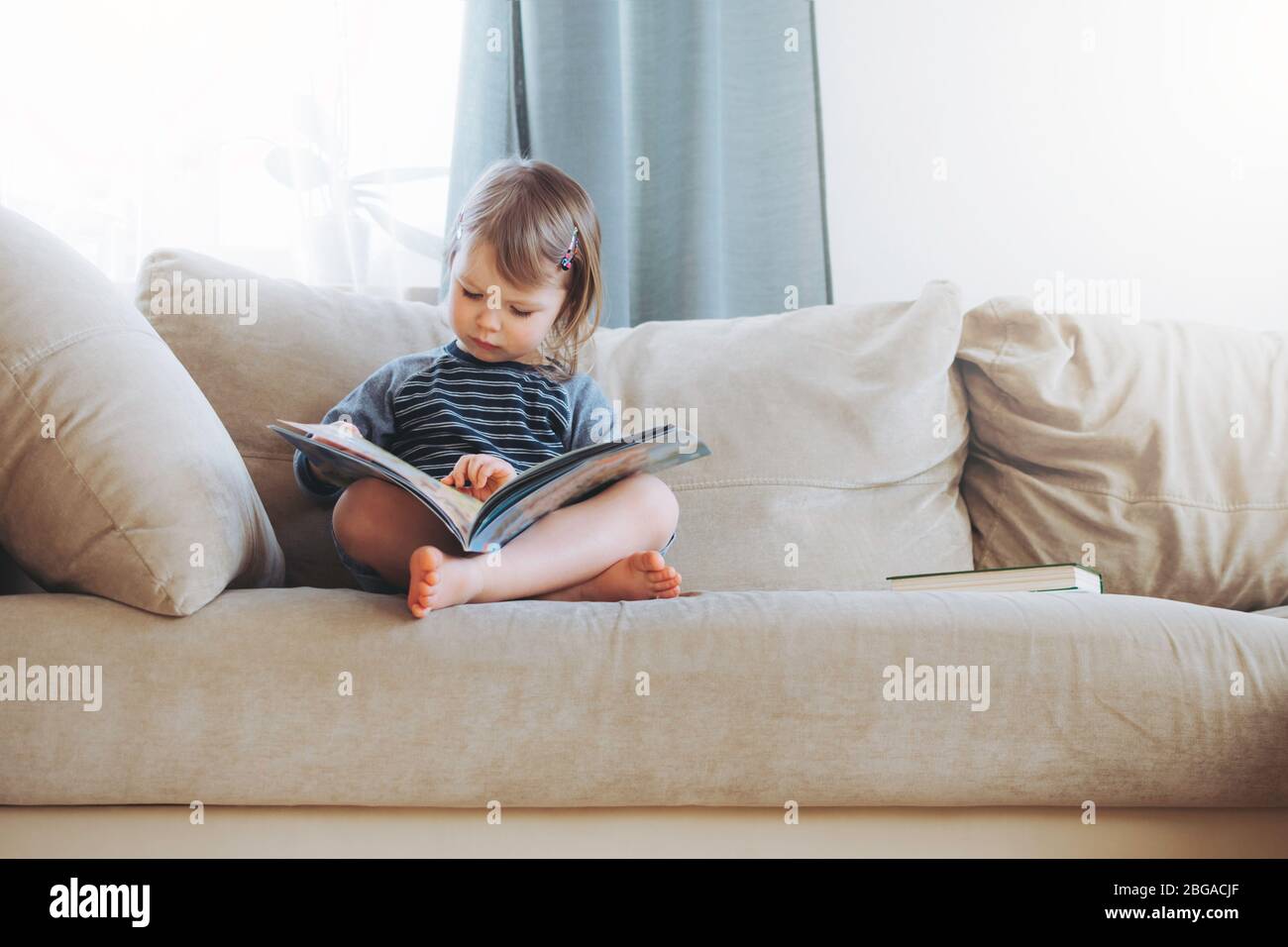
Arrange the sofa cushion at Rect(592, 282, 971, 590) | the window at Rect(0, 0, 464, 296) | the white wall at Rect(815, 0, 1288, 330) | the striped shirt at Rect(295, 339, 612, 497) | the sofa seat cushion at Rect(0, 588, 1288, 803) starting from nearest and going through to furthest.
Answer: the sofa seat cushion at Rect(0, 588, 1288, 803)
the striped shirt at Rect(295, 339, 612, 497)
the sofa cushion at Rect(592, 282, 971, 590)
the window at Rect(0, 0, 464, 296)
the white wall at Rect(815, 0, 1288, 330)

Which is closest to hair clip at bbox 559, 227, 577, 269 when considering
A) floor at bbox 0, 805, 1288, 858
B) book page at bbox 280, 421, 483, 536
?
book page at bbox 280, 421, 483, 536

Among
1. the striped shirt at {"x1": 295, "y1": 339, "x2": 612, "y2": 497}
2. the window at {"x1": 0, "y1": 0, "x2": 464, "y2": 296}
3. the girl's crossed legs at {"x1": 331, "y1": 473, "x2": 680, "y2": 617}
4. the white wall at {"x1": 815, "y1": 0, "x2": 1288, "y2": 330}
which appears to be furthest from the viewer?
the white wall at {"x1": 815, "y1": 0, "x2": 1288, "y2": 330}

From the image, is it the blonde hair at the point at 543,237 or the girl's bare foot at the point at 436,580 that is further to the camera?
the blonde hair at the point at 543,237

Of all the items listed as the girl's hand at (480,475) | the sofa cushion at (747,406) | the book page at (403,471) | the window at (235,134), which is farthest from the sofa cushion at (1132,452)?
the window at (235,134)

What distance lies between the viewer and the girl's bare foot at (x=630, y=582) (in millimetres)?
1088

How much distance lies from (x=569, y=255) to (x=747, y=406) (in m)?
0.33

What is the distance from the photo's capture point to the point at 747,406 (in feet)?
4.95

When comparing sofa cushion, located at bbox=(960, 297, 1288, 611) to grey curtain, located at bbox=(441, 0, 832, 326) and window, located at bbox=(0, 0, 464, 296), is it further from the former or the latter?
window, located at bbox=(0, 0, 464, 296)

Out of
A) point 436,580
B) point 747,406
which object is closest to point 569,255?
point 747,406

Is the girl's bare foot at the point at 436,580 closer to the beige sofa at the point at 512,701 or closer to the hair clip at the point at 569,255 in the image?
the beige sofa at the point at 512,701

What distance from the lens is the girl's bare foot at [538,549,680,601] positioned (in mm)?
1088

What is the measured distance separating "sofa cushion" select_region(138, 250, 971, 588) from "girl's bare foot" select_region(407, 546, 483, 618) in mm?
440

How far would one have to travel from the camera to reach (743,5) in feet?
6.95

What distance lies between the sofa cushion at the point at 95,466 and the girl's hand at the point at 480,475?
228 millimetres
